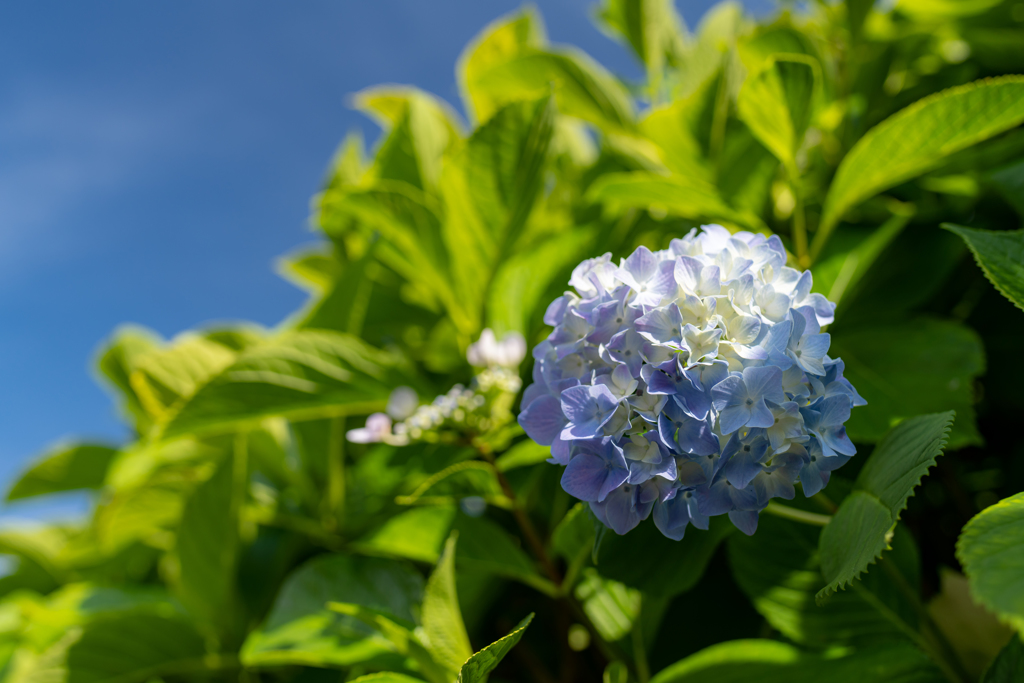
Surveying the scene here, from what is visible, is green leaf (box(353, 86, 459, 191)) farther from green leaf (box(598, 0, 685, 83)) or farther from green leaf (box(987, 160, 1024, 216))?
green leaf (box(987, 160, 1024, 216))

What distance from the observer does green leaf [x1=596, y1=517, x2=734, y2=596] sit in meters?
0.92

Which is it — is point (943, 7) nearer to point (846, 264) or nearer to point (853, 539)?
point (846, 264)

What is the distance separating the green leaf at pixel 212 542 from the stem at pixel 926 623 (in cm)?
124

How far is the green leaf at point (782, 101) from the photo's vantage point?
115 cm

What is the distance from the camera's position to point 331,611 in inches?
47.3

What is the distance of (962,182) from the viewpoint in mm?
1482

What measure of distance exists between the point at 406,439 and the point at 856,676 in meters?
0.80

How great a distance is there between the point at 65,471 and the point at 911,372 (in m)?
2.20

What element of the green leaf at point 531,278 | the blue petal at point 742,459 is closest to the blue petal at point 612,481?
the blue petal at point 742,459

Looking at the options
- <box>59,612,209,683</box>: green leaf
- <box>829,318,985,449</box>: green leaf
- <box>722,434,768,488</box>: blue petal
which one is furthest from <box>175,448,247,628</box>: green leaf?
<box>829,318,985,449</box>: green leaf

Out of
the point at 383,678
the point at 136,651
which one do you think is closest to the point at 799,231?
the point at 383,678

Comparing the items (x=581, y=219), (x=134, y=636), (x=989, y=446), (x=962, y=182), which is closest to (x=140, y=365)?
(x=134, y=636)

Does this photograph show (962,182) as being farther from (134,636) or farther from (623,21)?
(134,636)

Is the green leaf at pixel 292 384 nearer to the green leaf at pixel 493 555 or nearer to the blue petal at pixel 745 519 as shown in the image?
the green leaf at pixel 493 555
